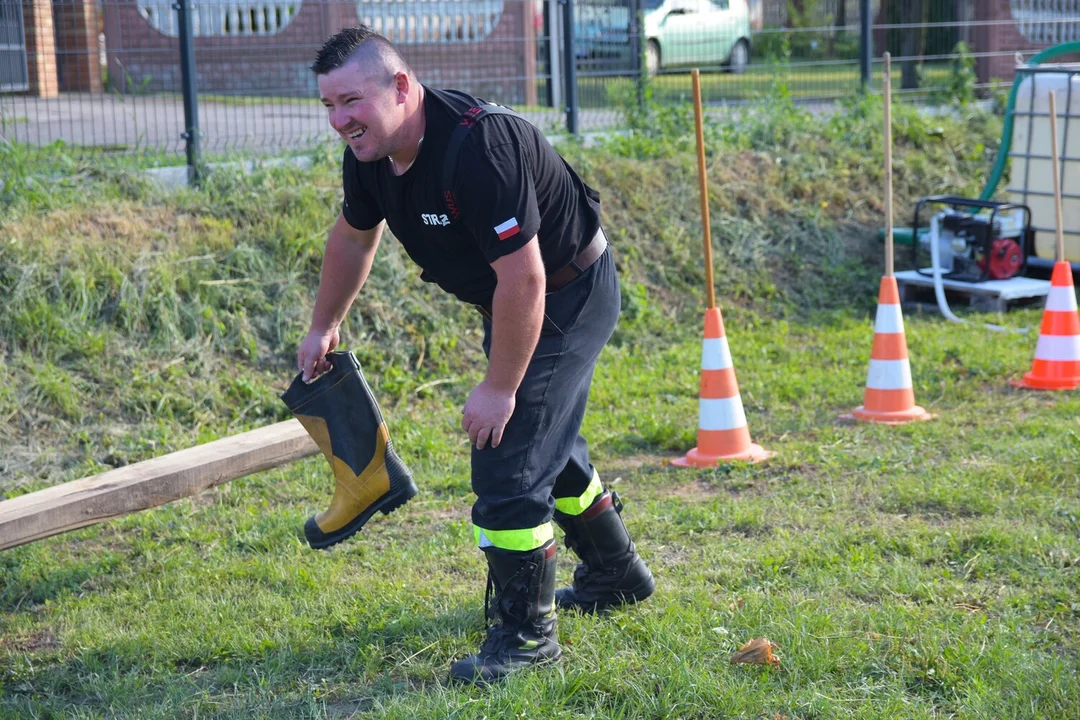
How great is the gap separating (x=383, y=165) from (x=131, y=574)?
2.00m

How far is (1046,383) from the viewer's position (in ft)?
21.0

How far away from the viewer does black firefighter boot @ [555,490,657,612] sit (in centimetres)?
375

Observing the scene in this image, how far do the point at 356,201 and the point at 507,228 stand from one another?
719mm

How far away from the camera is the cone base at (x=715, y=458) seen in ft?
17.8

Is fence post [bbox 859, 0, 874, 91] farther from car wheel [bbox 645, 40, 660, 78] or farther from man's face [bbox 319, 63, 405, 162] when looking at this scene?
man's face [bbox 319, 63, 405, 162]

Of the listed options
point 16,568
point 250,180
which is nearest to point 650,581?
point 16,568

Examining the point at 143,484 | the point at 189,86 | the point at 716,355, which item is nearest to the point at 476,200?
the point at 143,484

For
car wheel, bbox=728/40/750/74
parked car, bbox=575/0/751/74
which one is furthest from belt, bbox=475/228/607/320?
car wheel, bbox=728/40/750/74

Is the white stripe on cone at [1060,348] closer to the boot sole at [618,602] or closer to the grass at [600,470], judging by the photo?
the grass at [600,470]

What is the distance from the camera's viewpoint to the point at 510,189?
118 inches

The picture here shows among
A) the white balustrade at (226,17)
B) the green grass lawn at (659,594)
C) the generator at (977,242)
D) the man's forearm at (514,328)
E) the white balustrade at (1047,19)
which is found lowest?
the green grass lawn at (659,594)

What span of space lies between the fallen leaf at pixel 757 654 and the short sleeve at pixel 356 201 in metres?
1.70

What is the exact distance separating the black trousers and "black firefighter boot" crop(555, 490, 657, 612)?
271 millimetres

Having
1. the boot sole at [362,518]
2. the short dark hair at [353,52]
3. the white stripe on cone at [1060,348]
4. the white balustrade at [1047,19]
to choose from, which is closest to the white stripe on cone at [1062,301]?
the white stripe on cone at [1060,348]
